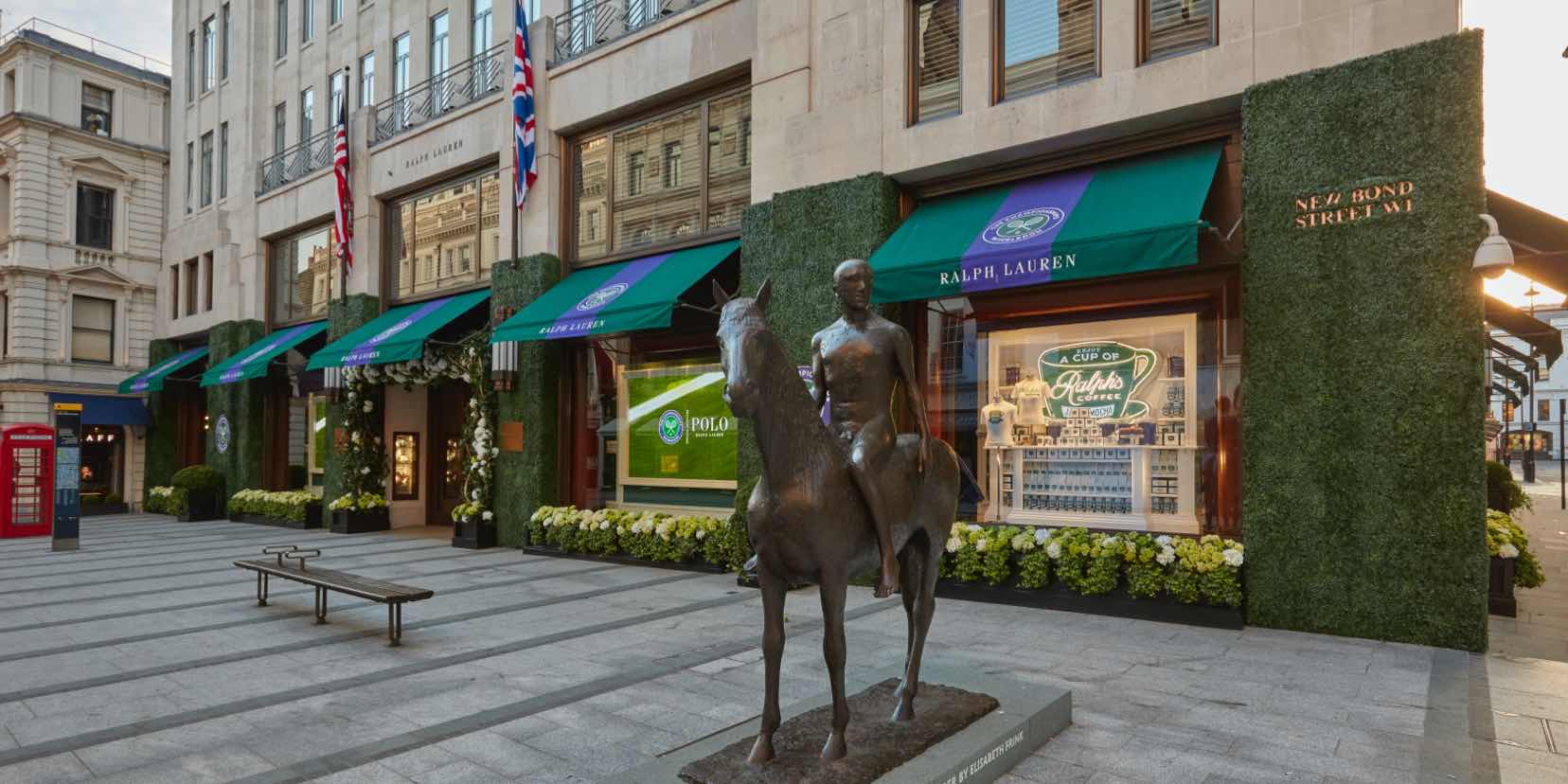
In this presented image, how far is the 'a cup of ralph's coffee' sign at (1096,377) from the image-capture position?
9.91m

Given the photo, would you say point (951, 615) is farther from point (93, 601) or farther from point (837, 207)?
point (93, 601)

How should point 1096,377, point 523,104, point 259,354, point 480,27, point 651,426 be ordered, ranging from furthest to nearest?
point 259,354 → point 480,27 → point 523,104 → point 651,426 → point 1096,377

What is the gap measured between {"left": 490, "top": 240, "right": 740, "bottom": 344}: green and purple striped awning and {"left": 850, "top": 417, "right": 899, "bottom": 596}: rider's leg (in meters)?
7.24

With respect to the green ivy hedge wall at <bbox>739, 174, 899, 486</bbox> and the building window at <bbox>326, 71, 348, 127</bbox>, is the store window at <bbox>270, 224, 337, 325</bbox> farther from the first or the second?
the green ivy hedge wall at <bbox>739, 174, 899, 486</bbox>

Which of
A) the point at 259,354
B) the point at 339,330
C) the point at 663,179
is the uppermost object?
the point at 663,179

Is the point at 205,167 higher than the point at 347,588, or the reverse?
Result: the point at 205,167

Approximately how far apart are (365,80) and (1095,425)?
19102mm

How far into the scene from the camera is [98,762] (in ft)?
16.1

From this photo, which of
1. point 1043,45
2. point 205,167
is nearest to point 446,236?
point 1043,45

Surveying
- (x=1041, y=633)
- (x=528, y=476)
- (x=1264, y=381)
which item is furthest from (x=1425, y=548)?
(x=528, y=476)

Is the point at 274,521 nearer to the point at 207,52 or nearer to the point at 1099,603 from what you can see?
the point at 207,52

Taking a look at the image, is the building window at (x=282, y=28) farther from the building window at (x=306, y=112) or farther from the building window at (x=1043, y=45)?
the building window at (x=1043, y=45)

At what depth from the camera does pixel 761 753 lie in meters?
4.18

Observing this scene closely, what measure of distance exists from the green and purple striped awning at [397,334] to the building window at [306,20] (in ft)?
30.6
